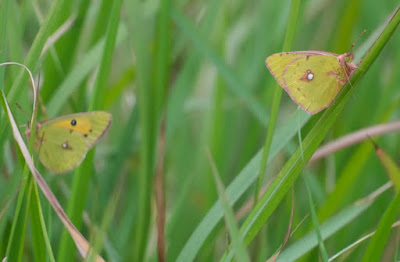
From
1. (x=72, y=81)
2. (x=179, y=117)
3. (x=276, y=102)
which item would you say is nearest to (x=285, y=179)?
(x=276, y=102)

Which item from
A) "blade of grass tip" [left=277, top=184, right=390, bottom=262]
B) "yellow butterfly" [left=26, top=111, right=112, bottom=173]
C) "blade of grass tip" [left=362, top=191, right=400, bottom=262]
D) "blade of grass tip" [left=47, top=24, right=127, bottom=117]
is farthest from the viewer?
"blade of grass tip" [left=47, top=24, right=127, bottom=117]

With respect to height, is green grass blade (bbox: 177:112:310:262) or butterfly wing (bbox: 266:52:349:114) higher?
butterfly wing (bbox: 266:52:349:114)

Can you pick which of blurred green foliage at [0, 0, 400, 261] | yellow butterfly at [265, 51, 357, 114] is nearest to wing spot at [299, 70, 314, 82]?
yellow butterfly at [265, 51, 357, 114]

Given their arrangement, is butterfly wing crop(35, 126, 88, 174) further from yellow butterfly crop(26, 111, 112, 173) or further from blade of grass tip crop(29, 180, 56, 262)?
blade of grass tip crop(29, 180, 56, 262)

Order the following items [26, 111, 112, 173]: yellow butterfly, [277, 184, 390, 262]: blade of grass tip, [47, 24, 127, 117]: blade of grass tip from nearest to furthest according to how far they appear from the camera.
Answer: [277, 184, 390, 262]: blade of grass tip, [26, 111, 112, 173]: yellow butterfly, [47, 24, 127, 117]: blade of grass tip

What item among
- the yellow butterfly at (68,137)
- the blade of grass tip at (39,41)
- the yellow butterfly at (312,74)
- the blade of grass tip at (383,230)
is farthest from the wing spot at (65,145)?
the blade of grass tip at (383,230)

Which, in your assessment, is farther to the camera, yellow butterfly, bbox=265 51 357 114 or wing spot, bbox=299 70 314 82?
wing spot, bbox=299 70 314 82

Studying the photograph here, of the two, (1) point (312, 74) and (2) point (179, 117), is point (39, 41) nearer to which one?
(1) point (312, 74)

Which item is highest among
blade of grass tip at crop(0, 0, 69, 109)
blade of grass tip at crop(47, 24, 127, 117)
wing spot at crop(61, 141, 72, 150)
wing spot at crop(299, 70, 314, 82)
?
blade of grass tip at crop(0, 0, 69, 109)
